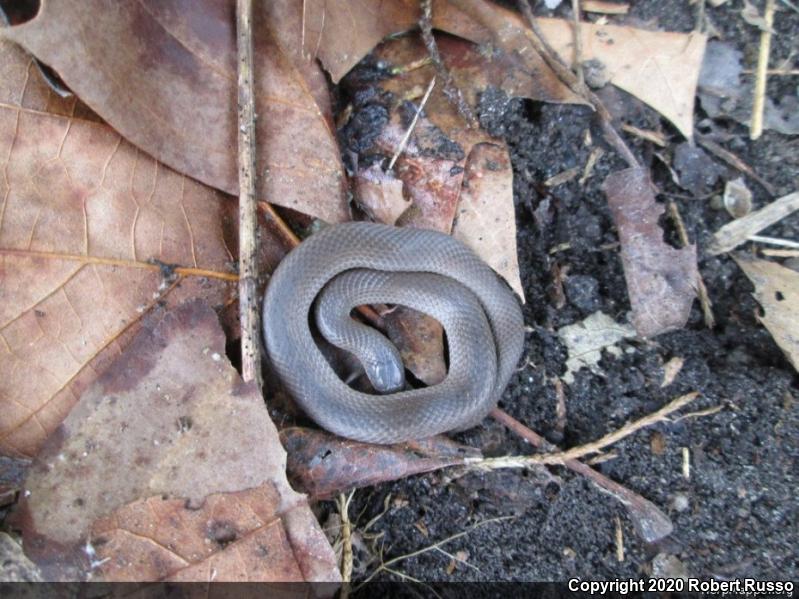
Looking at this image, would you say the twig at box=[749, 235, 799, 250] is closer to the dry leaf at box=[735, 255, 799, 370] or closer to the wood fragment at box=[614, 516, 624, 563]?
the dry leaf at box=[735, 255, 799, 370]

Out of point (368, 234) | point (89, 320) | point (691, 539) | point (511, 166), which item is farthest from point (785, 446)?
point (89, 320)

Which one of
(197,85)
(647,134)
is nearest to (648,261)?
(647,134)

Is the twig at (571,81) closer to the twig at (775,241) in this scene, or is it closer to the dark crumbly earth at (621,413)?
the dark crumbly earth at (621,413)

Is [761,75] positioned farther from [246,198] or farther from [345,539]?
[345,539]

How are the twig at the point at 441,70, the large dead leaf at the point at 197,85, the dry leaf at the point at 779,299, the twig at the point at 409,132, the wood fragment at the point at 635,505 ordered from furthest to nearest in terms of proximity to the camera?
the twig at the point at 409,132
the twig at the point at 441,70
the dry leaf at the point at 779,299
the wood fragment at the point at 635,505
the large dead leaf at the point at 197,85

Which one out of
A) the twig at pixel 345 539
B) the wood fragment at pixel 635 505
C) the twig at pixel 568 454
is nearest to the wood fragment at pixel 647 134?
the twig at pixel 568 454

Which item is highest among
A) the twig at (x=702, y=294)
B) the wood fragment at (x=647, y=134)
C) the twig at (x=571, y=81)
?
the twig at (x=571, y=81)
